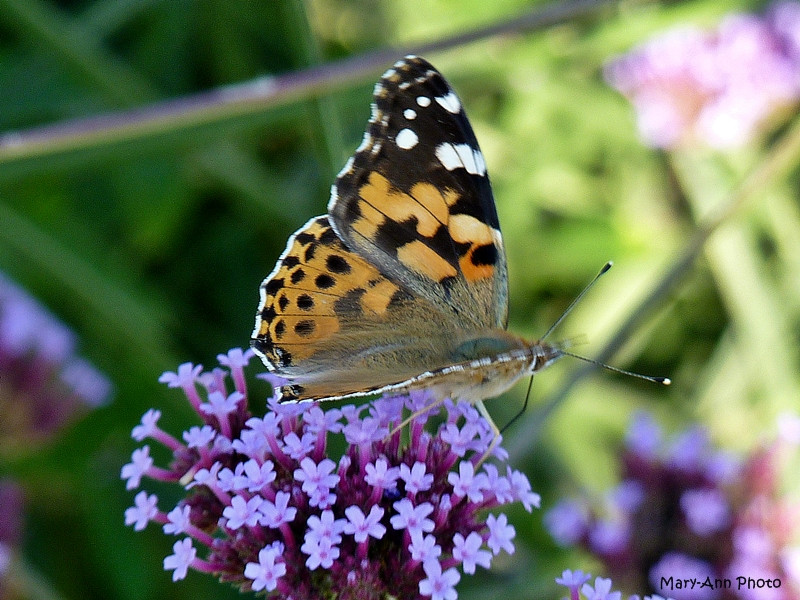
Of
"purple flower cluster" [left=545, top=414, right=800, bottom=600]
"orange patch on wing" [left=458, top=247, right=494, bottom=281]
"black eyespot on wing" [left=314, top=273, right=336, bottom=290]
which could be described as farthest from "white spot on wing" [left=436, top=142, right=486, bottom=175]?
"purple flower cluster" [left=545, top=414, right=800, bottom=600]

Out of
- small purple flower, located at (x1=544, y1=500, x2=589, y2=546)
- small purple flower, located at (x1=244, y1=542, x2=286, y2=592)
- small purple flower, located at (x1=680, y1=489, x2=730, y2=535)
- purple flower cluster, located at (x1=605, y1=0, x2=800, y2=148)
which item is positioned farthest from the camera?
purple flower cluster, located at (x1=605, y1=0, x2=800, y2=148)

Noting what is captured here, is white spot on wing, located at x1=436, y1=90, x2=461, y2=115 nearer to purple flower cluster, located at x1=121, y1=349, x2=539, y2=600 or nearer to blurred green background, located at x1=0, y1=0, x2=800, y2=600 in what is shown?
blurred green background, located at x1=0, y1=0, x2=800, y2=600

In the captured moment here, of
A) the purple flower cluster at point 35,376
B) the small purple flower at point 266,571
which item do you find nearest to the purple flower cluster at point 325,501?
the small purple flower at point 266,571

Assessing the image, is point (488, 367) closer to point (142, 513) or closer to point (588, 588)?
point (588, 588)

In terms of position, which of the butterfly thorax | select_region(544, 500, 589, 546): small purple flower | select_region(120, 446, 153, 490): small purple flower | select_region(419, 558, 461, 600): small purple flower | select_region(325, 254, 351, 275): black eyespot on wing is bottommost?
select_region(544, 500, 589, 546): small purple flower

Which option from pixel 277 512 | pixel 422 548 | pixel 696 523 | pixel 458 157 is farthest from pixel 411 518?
pixel 696 523

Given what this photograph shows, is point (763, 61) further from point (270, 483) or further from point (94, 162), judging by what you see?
point (270, 483)

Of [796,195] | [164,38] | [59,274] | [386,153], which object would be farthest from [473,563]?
[796,195]
